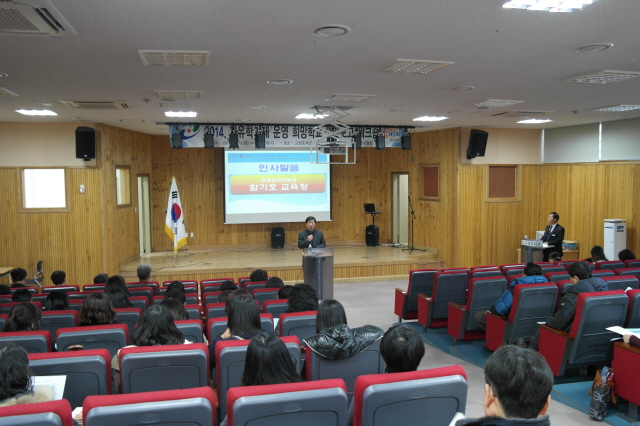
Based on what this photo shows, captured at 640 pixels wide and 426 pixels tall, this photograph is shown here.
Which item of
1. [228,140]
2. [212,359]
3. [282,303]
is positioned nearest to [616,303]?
[282,303]

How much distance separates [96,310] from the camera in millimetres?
3832

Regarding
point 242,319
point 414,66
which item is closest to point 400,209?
point 414,66

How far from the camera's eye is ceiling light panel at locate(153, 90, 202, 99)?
6441 mm

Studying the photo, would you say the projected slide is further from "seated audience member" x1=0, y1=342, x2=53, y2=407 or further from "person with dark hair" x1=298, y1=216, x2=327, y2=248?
"seated audience member" x1=0, y1=342, x2=53, y2=407

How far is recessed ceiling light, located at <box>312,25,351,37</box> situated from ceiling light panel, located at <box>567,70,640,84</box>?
11.0 feet

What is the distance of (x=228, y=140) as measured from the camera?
33.9ft

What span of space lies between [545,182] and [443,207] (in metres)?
2.68

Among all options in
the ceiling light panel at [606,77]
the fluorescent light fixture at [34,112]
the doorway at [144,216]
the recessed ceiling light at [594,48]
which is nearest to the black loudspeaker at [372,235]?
the doorway at [144,216]

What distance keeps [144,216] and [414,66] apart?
9489 millimetres

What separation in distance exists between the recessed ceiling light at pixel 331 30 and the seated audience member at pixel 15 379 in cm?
297

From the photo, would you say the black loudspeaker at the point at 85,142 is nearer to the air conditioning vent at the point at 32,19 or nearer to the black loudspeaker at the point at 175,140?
the black loudspeaker at the point at 175,140

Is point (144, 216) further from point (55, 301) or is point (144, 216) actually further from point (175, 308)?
point (175, 308)

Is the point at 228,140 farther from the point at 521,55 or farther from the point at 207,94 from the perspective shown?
the point at 521,55

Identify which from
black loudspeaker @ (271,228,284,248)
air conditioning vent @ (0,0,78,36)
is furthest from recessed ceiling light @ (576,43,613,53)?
black loudspeaker @ (271,228,284,248)
